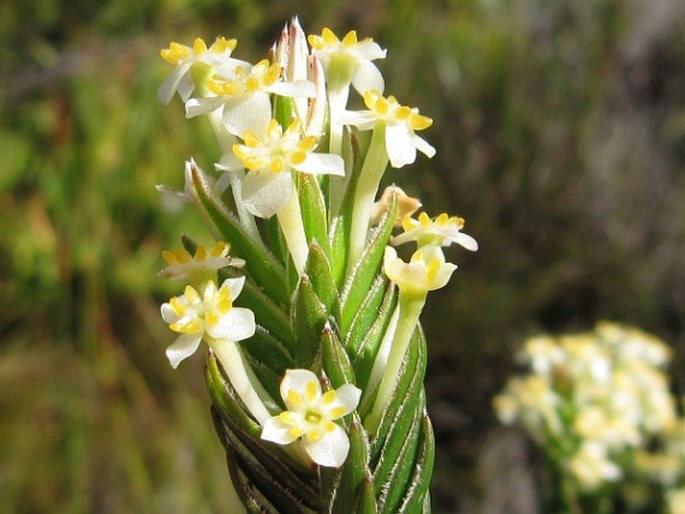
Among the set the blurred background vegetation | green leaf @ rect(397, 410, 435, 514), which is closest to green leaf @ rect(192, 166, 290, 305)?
green leaf @ rect(397, 410, 435, 514)

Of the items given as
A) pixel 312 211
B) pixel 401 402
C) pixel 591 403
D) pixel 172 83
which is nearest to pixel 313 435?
pixel 401 402

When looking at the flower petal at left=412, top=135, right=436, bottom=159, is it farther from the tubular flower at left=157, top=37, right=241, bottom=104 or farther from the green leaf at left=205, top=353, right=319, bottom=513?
the green leaf at left=205, top=353, right=319, bottom=513

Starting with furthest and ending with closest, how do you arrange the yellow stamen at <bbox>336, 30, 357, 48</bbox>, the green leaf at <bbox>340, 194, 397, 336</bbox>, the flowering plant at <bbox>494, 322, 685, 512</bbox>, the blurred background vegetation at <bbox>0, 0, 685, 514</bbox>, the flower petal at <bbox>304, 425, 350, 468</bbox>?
the blurred background vegetation at <bbox>0, 0, 685, 514</bbox>, the flowering plant at <bbox>494, 322, 685, 512</bbox>, the yellow stamen at <bbox>336, 30, 357, 48</bbox>, the green leaf at <bbox>340, 194, 397, 336</bbox>, the flower petal at <bbox>304, 425, 350, 468</bbox>

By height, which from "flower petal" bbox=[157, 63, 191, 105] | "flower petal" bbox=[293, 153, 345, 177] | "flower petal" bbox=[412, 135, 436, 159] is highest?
"flower petal" bbox=[293, 153, 345, 177]

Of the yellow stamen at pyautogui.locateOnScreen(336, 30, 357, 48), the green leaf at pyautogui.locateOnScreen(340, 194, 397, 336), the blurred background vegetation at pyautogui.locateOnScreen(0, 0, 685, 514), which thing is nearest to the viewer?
the green leaf at pyautogui.locateOnScreen(340, 194, 397, 336)

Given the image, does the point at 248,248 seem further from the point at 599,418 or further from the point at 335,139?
the point at 599,418
